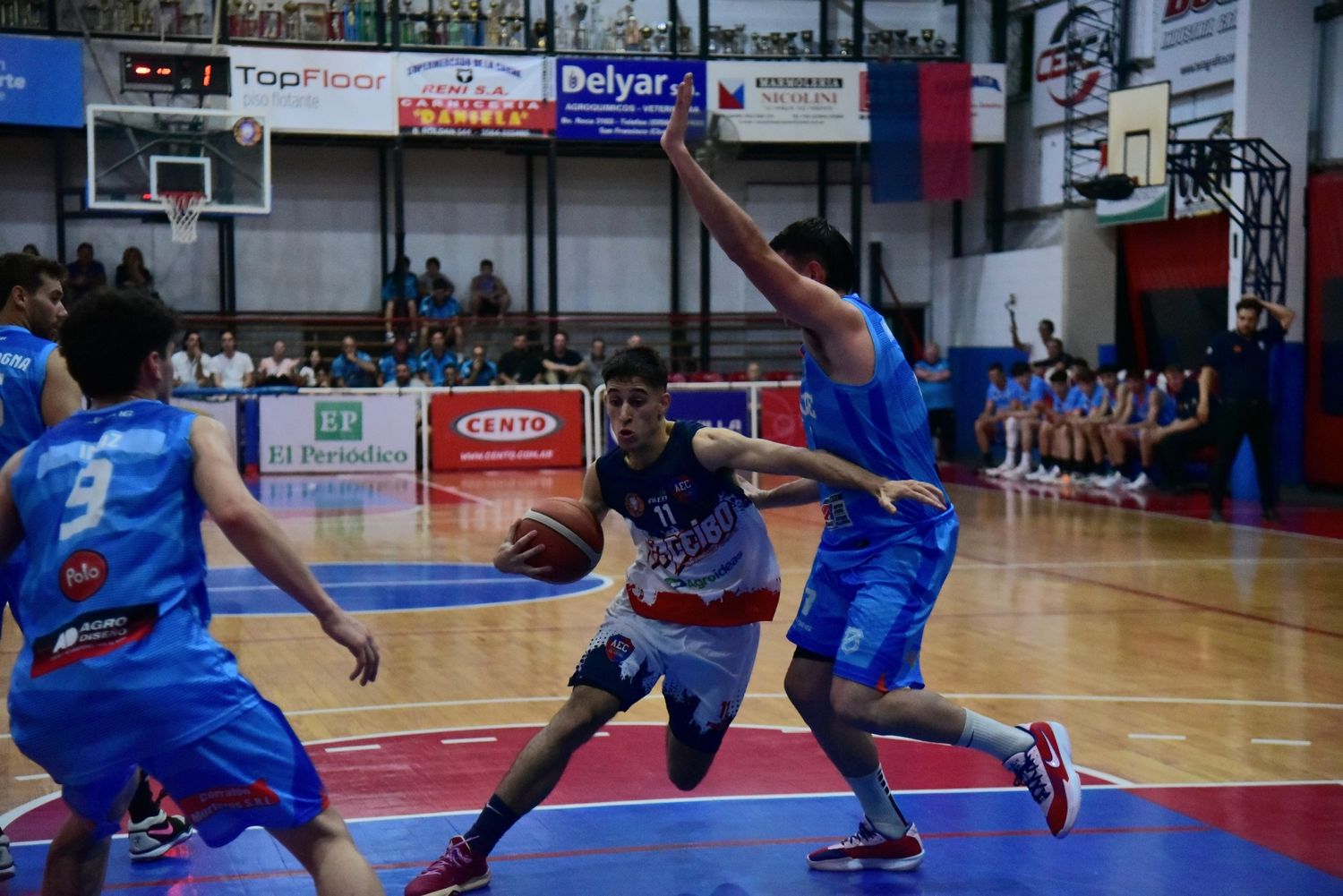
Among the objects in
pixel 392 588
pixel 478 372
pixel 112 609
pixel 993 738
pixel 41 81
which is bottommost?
pixel 392 588

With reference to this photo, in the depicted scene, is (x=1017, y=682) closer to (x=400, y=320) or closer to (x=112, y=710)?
(x=112, y=710)

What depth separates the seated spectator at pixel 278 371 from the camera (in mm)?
17594

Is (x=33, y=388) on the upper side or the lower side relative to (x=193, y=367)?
upper

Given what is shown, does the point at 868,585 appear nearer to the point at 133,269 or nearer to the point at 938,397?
→ the point at 938,397

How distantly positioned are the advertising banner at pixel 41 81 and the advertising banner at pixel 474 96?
13.8 feet

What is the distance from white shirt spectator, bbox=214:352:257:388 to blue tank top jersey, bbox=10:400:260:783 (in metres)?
15.7

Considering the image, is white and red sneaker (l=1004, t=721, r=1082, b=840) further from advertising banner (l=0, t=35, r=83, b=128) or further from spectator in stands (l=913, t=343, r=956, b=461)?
advertising banner (l=0, t=35, r=83, b=128)

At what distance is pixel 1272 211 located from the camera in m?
15.3

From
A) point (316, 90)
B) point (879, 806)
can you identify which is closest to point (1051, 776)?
point (879, 806)

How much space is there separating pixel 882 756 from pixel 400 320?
51.5ft

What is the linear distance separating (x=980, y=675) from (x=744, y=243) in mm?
3736

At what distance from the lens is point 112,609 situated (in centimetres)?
276

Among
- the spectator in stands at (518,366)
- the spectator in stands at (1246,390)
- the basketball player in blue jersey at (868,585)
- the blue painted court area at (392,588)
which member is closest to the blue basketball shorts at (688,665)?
the basketball player in blue jersey at (868,585)

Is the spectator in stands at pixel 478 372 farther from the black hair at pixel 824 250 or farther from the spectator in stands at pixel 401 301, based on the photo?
the black hair at pixel 824 250
